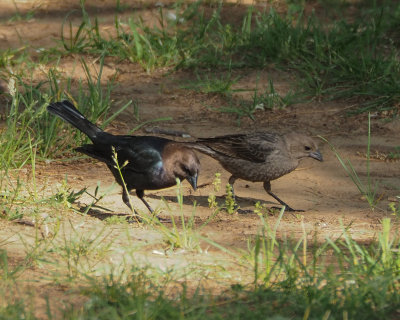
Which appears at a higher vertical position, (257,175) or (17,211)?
(17,211)

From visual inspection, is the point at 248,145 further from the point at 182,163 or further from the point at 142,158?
the point at 142,158

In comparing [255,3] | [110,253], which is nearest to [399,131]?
[255,3]

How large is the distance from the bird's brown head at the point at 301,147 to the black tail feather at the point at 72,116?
1847 millimetres

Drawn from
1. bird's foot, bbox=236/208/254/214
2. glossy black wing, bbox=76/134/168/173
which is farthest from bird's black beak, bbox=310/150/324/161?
glossy black wing, bbox=76/134/168/173

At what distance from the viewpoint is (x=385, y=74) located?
8.13 m

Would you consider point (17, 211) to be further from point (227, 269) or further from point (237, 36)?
point (237, 36)

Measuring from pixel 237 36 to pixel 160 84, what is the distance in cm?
124

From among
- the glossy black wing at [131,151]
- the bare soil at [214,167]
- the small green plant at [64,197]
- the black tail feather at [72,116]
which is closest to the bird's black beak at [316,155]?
the bare soil at [214,167]

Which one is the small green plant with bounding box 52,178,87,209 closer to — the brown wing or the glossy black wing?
the glossy black wing

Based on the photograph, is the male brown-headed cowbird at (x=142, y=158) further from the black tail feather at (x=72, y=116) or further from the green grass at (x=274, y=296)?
the green grass at (x=274, y=296)

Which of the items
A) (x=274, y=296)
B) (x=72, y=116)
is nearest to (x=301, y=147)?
(x=72, y=116)

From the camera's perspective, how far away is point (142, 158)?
5.86 metres

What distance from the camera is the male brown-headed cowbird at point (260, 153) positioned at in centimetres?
666

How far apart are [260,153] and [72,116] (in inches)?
69.9
